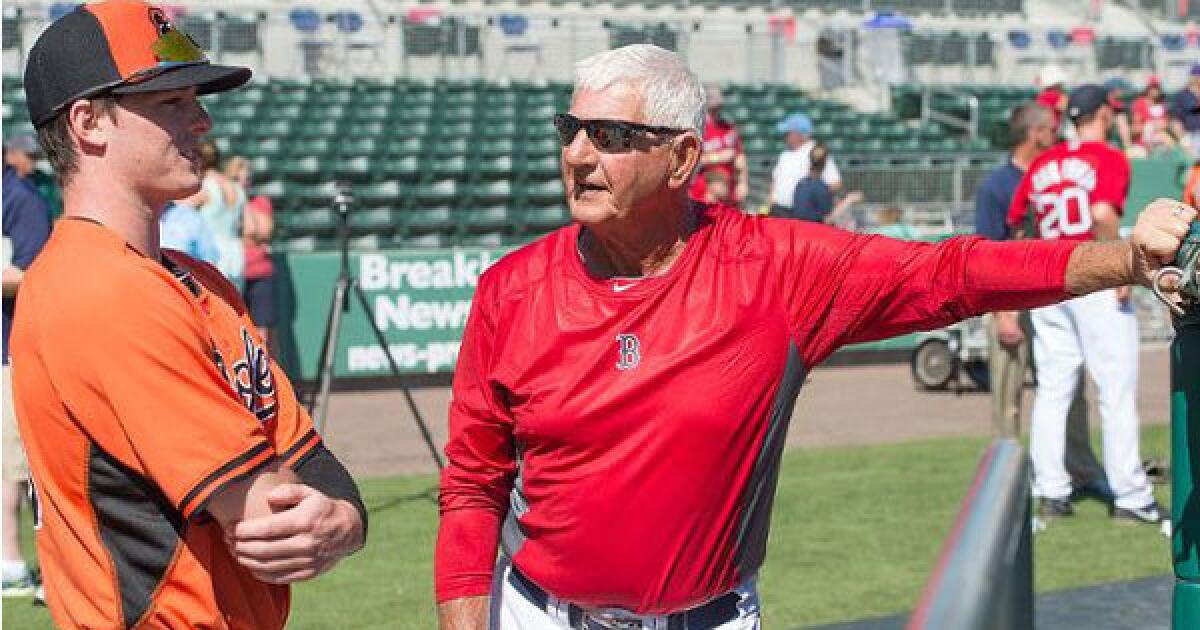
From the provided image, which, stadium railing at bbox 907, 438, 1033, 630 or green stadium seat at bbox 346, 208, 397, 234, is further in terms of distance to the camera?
green stadium seat at bbox 346, 208, 397, 234

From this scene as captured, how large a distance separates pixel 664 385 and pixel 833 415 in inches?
376

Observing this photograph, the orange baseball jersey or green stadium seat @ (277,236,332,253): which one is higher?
the orange baseball jersey

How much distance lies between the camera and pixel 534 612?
3.33 meters

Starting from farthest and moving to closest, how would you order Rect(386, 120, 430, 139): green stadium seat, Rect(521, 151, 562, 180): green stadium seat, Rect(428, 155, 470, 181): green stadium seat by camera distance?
Rect(386, 120, 430, 139): green stadium seat
Rect(521, 151, 562, 180): green stadium seat
Rect(428, 155, 470, 181): green stadium seat

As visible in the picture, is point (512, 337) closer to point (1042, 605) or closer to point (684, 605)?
point (684, 605)

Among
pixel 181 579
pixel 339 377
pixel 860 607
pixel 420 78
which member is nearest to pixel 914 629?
pixel 181 579

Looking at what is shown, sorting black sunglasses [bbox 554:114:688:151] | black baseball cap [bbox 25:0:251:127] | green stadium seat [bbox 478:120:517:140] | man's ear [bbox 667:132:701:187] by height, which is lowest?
green stadium seat [bbox 478:120:517:140]

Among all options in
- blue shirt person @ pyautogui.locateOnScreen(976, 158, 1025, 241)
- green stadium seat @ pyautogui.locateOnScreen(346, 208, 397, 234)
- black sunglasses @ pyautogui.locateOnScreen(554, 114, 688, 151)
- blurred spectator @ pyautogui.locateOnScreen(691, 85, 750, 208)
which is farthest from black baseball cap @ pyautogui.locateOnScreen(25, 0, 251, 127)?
green stadium seat @ pyautogui.locateOnScreen(346, 208, 397, 234)

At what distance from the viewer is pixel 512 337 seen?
3.31 m

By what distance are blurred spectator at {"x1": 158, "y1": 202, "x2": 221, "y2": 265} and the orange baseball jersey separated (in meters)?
6.37

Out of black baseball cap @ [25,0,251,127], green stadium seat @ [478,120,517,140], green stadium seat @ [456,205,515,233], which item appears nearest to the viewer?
black baseball cap @ [25,0,251,127]

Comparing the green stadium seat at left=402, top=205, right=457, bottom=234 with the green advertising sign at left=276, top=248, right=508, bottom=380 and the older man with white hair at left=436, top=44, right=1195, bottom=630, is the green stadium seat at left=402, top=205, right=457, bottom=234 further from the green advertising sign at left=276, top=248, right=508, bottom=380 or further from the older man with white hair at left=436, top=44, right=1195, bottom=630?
the older man with white hair at left=436, top=44, right=1195, bottom=630

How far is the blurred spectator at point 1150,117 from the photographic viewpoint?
2431cm

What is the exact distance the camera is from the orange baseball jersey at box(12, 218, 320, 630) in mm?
2455
